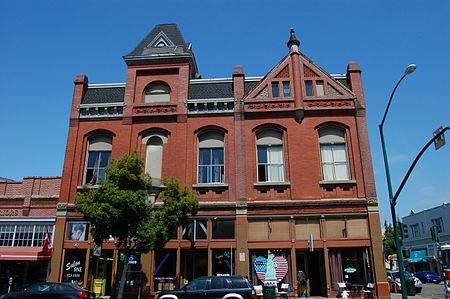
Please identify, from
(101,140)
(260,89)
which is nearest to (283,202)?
(260,89)

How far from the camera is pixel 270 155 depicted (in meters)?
23.6

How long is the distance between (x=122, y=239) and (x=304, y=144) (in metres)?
12.0

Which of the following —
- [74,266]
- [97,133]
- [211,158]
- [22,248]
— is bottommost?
[74,266]

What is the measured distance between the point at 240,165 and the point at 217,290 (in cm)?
853

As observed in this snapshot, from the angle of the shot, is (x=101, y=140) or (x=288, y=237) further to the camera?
(x=101, y=140)

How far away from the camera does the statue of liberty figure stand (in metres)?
20.7

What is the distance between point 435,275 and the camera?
40.6m

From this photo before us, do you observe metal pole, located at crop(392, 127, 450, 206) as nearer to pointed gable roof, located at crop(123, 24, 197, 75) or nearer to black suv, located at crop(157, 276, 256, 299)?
black suv, located at crop(157, 276, 256, 299)

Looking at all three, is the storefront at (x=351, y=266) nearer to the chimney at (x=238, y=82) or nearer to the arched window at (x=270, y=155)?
the arched window at (x=270, y=155)

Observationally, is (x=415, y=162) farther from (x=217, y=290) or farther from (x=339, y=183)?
(x=217, y=290)

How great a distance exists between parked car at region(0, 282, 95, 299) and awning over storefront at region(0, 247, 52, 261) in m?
4.42

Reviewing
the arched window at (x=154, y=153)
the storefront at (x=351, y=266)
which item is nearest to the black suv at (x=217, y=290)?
the storefront at (x=351, y=266)

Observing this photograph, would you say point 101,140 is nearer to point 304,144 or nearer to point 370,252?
point 304,144

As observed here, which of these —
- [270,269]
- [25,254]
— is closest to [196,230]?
[270,269]
